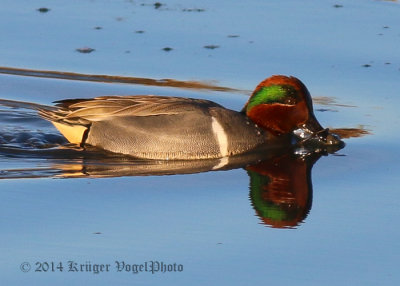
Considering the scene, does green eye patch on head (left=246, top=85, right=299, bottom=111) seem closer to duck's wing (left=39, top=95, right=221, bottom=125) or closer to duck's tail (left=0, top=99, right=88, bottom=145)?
duck's wing (left=39, top=95, right=221, bottom=125)

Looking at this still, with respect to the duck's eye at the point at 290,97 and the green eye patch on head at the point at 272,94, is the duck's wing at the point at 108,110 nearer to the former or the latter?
the green eye patch on head at the point at 272,94

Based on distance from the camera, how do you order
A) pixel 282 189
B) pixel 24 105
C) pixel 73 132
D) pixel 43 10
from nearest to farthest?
pixel 282 189
pixel 73 132
pixel 24 105
pixel 43 10

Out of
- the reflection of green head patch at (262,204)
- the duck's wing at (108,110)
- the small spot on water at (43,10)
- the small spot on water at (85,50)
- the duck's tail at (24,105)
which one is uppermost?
the small spot on water at (43,10)

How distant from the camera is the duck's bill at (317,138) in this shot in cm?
951

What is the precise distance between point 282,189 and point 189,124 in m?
1.14

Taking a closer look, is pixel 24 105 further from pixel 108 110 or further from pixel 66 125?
pixel 108 110

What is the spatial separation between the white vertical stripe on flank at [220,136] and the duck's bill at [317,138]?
0.80 m

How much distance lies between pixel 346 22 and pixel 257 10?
105 centimetres

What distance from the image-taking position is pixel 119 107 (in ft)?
30.1

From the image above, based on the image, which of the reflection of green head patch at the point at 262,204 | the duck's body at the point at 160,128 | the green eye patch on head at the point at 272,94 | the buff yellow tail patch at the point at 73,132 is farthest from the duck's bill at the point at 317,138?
the buff yellow tail patch at the point at 73,132

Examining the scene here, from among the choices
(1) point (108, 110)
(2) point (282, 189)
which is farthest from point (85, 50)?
(2) point (282, 189)

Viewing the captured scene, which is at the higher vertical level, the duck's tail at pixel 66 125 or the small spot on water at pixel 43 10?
the small spot on water at pixel 43 10

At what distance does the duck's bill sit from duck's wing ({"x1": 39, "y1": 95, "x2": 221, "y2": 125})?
858 millimetres

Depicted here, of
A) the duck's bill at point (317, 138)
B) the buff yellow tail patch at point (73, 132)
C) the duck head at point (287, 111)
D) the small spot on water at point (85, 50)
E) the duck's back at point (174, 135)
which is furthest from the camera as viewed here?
the small spot on water at point (85, 50)
